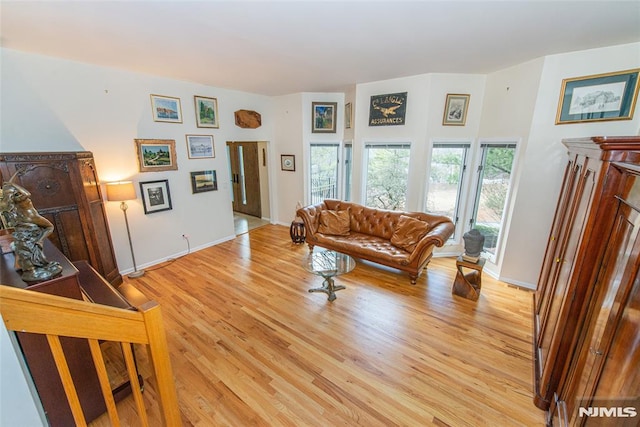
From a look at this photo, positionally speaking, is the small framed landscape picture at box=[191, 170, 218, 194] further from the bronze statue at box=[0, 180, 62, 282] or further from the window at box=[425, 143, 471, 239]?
the window at box=[425, 143, 471, 239]

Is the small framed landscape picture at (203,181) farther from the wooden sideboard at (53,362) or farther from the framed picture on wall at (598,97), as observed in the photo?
the framed picture on wall at (598,97)

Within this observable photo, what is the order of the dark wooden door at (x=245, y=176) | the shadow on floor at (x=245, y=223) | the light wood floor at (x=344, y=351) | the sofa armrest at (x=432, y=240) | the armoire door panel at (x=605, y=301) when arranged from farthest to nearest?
the dark wooden door at (x=245, y=176) < the shadow on floor at (x=245, y=223) < the sofa armrest at (x=432, y=240) < the light wood floor at (x=344, y=351) < the armoire door panel at (x=605, y=301)

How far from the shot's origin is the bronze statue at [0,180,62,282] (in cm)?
149

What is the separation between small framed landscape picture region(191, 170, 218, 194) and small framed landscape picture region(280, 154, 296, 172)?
1.58 metres

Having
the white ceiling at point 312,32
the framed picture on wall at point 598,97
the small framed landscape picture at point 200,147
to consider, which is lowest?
the small framed landscape picture at point 200,147

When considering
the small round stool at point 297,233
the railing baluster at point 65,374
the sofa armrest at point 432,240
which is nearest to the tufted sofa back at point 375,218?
the sofa armrest at point 432,240

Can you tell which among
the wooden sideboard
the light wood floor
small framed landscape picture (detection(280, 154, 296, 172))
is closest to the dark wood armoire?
the light wood floor

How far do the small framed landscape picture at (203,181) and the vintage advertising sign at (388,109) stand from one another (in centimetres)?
314

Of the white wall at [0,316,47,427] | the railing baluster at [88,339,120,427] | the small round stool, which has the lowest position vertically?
the small round stool

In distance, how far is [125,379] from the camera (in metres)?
2.10

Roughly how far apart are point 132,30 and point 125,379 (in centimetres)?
309

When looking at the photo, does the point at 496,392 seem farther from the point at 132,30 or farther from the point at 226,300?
the point at 132,30

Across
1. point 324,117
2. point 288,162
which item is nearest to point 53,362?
point 288,162

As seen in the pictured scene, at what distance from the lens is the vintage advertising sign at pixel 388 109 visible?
4.16 metres
